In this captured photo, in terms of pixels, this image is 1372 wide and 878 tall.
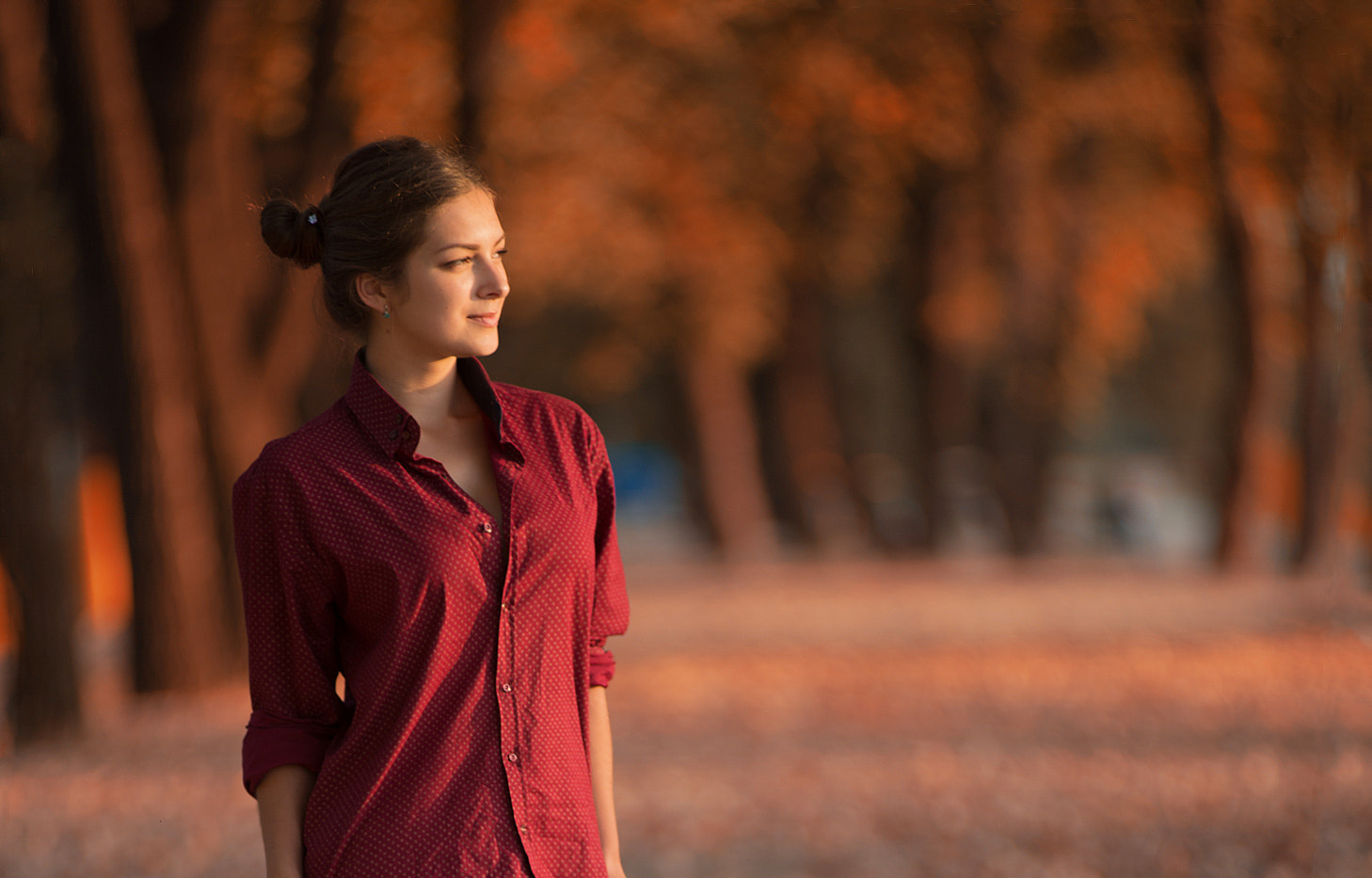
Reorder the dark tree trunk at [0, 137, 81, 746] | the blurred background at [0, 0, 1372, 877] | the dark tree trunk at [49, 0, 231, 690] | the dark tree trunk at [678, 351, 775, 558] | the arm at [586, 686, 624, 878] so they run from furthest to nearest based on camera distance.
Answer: the dark tree trunk at [678, 351, 775, 558], the dark tree trunk at [49, 0, 231, 690], the dark tree trunk at [0, 137, 81, 746], the blurred background at [0, 0, 1372, 877], the arm at [586, 686, 624, 878]

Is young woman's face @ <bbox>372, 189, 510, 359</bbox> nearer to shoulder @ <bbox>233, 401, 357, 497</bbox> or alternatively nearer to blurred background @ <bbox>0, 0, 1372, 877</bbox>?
shoulder @ <bbox>233, 401, 357, 497</bbox>

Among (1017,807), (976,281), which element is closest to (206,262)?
(1017,807)

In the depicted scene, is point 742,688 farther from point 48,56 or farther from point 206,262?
Answer: point 48,56

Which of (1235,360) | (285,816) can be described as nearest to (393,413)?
(285,816)

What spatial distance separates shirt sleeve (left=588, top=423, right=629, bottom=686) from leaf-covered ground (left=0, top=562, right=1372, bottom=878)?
156 inches

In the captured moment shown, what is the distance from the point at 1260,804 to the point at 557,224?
1086 cm

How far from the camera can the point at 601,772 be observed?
7.90 ft

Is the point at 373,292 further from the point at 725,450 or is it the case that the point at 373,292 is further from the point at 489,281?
the point at 725,450

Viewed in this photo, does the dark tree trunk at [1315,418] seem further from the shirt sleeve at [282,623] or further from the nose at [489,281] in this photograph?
the shirt sleeve at [282,623]

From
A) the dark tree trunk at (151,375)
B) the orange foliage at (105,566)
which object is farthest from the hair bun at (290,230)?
the orange foliage at (105,566)

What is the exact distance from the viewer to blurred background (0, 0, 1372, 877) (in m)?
7.02

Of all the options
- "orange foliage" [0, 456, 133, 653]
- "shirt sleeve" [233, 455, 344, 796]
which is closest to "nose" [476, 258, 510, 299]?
"shirt sleeve" [233, 455, 344, 796]

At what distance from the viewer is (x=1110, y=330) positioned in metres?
20.0

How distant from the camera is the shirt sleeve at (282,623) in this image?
216cm
